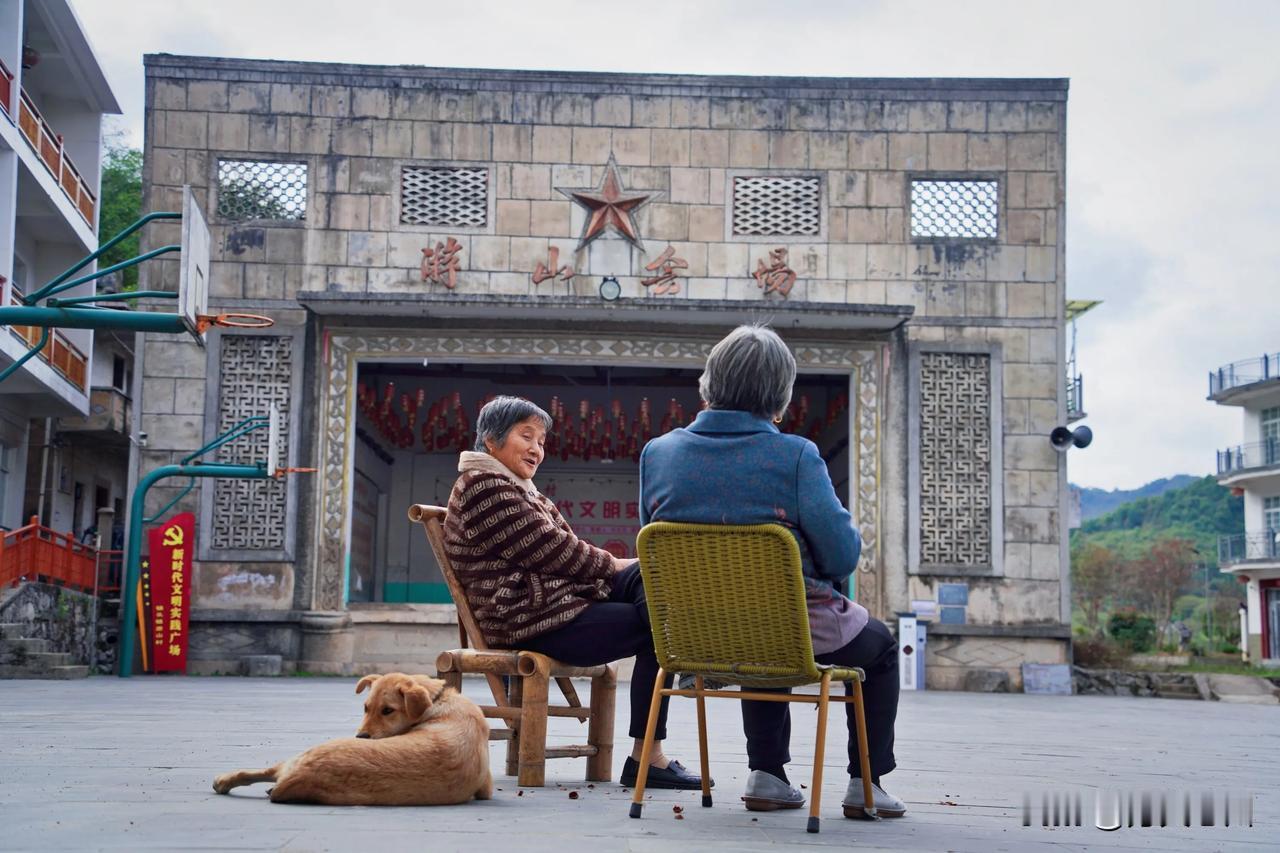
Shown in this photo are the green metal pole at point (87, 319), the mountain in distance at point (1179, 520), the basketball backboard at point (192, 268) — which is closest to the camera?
the green metal pole at point (87, 319)

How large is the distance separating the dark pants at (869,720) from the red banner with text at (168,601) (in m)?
12.9

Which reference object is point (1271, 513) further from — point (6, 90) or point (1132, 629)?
point (6, 90)

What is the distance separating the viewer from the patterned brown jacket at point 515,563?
4250mm

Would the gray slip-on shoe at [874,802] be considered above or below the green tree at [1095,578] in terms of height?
below

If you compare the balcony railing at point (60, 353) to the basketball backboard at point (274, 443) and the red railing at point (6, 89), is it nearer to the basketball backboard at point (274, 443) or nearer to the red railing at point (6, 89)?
the red railing at point (6, 89)

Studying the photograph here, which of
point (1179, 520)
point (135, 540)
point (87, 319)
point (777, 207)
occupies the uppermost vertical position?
point (777, 207)

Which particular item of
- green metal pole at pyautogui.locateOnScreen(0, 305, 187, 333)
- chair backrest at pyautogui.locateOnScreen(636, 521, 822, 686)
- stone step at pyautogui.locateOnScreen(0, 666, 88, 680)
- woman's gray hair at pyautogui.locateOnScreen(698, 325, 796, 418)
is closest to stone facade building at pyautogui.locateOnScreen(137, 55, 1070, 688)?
stone step at pyautogui.locateOnScreen(0, 666, 88, 680)

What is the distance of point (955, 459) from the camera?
16.5m

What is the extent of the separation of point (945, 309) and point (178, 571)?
9.33 metres

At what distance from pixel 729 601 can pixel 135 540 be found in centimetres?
1321

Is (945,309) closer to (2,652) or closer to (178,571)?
(178,571)

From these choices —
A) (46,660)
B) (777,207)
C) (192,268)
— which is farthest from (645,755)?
(777,207)

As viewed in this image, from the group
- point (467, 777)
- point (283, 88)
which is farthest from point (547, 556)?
point (283, 88)

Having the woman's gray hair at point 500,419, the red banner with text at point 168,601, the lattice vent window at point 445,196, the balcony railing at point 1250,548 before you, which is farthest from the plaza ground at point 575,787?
the balcony railing at point 1250,548
